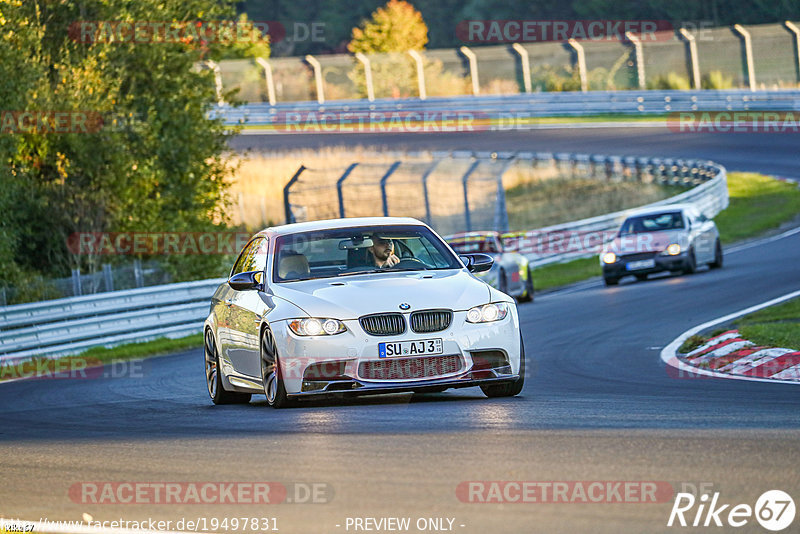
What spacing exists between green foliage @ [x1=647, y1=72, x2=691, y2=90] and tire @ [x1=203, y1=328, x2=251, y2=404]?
42.9 metres

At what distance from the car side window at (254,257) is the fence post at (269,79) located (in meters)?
42.7

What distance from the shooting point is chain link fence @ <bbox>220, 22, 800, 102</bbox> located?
50.3 metres

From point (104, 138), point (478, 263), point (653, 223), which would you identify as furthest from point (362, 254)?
point (653, 223)

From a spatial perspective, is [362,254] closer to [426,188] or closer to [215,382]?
[215,382]

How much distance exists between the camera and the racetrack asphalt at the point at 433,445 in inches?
249

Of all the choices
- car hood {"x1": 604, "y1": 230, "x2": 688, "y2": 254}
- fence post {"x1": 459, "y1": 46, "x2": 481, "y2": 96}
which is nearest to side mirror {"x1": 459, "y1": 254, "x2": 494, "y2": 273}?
car hood {"x1": 604, "y1": 230, "x2": 688, "y2": 254}

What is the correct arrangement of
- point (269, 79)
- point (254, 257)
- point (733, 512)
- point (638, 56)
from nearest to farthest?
point (733, 512) < point (254, 257) < point (638, 56) < point (269, 79)

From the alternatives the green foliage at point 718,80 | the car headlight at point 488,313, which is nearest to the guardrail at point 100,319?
the car headlight at point 488,313

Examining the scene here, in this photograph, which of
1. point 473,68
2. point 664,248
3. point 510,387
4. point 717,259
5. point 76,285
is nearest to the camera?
point 510,387

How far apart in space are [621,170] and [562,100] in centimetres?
1034

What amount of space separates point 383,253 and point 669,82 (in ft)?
144

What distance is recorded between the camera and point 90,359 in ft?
64.2

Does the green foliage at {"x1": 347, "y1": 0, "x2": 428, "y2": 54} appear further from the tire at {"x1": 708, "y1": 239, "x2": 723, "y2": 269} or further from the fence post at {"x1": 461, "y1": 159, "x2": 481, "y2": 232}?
the tire at {"x1": 708, "y1": 239, "x2": 723, "y2": 269}

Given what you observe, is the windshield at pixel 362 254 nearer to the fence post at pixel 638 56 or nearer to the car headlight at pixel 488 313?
the car headlight at pixel 488 313
